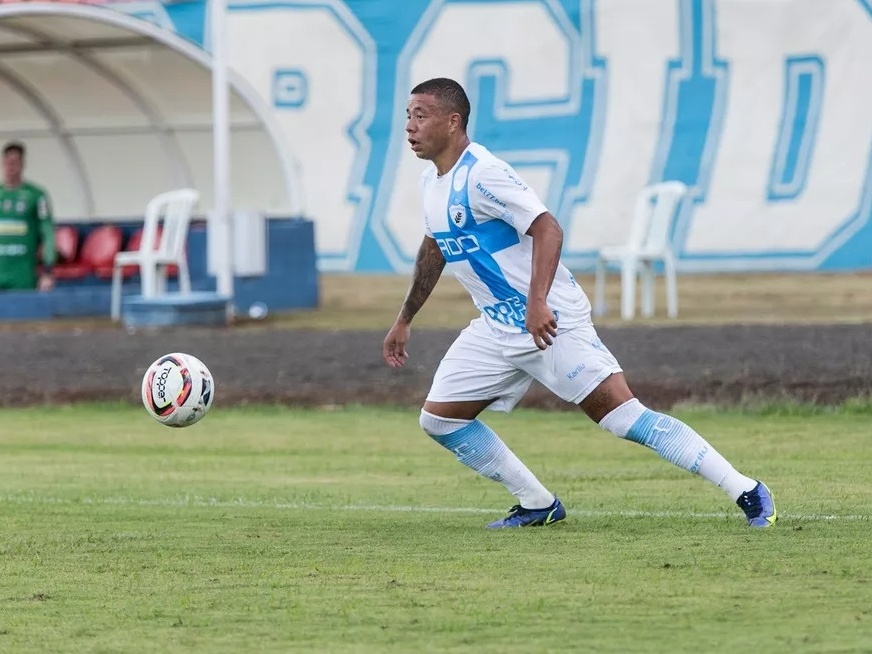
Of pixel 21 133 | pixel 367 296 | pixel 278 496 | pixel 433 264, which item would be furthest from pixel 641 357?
pixel 21 133

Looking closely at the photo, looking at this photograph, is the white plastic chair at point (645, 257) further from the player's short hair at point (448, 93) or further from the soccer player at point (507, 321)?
the player's short hair at point (448, 93)


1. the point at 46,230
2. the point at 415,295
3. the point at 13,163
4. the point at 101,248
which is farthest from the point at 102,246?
the point at 415,295

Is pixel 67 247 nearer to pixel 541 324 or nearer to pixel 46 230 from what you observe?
pixel 46 230

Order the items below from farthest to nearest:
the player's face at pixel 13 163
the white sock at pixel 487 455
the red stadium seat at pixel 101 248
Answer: the red stadium seat at pixel 101 248
the player's face at pixel 13 163
the white sock at pixel 487 455

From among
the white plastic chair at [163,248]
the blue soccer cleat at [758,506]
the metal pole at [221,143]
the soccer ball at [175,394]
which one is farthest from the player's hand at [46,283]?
the blue soccer cleat at [758,506]

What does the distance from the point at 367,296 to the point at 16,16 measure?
21.0 feet

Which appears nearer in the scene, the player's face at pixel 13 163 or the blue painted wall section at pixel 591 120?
the player's face at pixel 13 163

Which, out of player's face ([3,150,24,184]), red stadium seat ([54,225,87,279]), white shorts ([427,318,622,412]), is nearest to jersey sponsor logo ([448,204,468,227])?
white shorts ([427,318,622,412])

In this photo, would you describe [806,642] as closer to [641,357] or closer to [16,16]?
[641,357]

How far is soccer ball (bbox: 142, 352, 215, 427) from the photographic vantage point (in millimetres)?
8664

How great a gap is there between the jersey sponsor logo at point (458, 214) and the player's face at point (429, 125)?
253mm

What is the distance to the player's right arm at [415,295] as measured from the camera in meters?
8.38

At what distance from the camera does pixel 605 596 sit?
6.21m

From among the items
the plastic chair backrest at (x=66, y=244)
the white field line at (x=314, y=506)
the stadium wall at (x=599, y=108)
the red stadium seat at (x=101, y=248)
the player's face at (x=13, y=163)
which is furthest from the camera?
the plastic chair backrest at (x=66, y=244)
